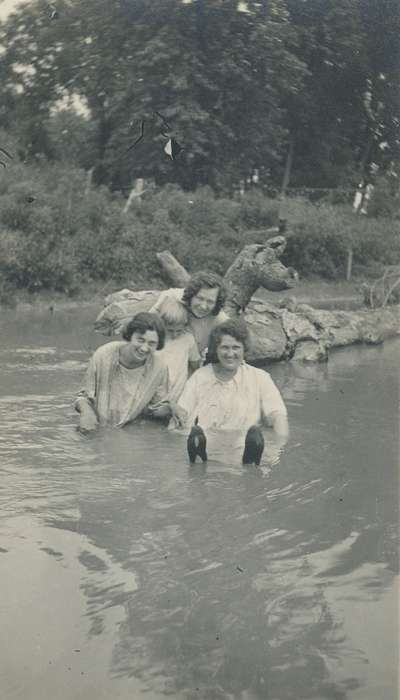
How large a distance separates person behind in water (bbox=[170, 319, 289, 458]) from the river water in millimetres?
334

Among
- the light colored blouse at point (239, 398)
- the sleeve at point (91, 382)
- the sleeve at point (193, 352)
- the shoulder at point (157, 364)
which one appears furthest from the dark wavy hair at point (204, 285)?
the sleeve at point (91, 382)

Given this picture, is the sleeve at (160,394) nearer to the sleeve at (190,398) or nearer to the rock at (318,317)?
the sleeve at (190,398)

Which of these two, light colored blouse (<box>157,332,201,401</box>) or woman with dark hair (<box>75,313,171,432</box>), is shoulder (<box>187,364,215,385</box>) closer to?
woman with dark hair (<box>75,313,171,432</box>)

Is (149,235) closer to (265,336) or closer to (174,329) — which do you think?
(265,336)

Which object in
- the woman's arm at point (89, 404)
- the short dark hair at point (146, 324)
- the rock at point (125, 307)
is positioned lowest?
the rock at point (125, 307)

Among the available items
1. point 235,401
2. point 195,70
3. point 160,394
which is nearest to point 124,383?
point 160,394

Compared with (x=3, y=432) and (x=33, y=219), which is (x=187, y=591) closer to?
(x=3, y=432)

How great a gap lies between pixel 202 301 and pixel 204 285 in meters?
0.17

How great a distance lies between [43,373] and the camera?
430 inches

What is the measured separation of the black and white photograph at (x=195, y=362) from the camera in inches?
141

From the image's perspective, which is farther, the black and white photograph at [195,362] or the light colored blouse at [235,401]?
the light colored blouse at [235,401]

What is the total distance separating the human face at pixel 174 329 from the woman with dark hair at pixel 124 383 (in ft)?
2.53

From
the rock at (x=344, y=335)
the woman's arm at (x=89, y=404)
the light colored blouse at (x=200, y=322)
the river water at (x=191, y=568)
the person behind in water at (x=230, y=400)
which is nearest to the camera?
the river water at (x=191, y=568)

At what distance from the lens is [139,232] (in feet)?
72.3
